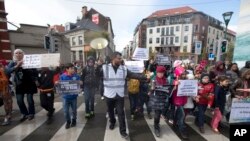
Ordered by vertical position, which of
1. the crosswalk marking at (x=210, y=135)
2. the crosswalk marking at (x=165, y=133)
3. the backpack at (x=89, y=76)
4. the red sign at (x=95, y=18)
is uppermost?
the red sign at (x=95, y=18)

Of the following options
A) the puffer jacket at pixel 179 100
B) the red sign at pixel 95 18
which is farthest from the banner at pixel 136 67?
the red sign at pixel 95 18

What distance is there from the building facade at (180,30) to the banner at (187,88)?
59.9 metres

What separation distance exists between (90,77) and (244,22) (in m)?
4.19

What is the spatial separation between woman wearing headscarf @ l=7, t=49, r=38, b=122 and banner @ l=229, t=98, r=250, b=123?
531 centimetres

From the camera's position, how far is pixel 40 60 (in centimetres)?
618

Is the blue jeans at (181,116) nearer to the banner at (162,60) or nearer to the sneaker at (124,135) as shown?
the sneaker at (124,135)

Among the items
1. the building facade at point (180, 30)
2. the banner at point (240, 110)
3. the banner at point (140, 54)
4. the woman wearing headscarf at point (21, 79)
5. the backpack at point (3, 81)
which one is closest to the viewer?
the banner at point (240, 110)

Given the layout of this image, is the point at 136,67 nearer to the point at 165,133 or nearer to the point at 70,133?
the point at 165,133

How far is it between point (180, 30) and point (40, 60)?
69011 mm

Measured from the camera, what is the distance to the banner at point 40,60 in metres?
6.04

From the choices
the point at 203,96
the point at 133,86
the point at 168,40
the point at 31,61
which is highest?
the point at 168,40

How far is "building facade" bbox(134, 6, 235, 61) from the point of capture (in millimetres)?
68250

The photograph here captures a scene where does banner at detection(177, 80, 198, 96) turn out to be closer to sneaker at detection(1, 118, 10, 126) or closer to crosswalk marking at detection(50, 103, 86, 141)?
crosswalk marking at detection(50, 103, 86, 141)

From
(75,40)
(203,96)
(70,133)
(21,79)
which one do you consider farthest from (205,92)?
(75,40)
